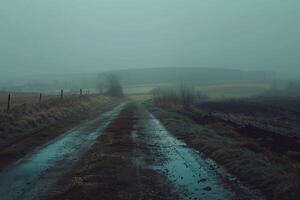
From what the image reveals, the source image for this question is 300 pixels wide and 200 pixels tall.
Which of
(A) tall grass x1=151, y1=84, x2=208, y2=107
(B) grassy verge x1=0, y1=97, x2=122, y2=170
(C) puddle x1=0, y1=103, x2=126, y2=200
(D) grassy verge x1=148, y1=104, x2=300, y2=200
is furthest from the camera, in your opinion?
(A) tall grass x1=151, y1=84, x2=208, y2=107

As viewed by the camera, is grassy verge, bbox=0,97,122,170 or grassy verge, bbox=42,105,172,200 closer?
grassy verge, bbox=42,105,172,200

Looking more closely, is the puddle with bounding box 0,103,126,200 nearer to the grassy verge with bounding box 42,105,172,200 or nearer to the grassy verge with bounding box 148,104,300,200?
the grassy verge with bounding box 42,105,172,200

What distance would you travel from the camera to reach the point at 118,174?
44.7ft

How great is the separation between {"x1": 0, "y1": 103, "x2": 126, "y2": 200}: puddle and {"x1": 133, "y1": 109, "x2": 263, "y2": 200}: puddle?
2552 millimetres

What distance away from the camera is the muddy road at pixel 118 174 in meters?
11.1

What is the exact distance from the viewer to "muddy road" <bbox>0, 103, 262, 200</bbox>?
11.1 m

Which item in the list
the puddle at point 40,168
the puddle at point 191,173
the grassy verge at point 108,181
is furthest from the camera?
the puddle at point 40,168

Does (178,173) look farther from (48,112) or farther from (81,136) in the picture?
(48,112)

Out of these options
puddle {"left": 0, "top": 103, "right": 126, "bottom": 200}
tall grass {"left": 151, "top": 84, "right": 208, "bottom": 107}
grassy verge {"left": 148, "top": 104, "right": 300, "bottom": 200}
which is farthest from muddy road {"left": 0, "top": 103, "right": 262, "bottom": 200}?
tall grass {"left": 151, "top": 84, "right": 208, "bottom": 107}

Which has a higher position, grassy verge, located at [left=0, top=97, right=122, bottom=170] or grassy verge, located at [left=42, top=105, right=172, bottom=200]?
grassy verge, located at [left=42, top=105, right=172, bottom=200]

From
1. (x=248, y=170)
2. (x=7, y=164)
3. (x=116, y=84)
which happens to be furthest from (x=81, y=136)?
(x=116, y=84)

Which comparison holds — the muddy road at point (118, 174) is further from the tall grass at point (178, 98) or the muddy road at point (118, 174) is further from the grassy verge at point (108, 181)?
the tall grass at point (178, 98)

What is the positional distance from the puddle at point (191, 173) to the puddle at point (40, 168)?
8.37 ft

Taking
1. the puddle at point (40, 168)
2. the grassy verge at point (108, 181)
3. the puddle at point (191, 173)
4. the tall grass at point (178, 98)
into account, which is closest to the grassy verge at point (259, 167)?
the puddle at point (191, 173)
